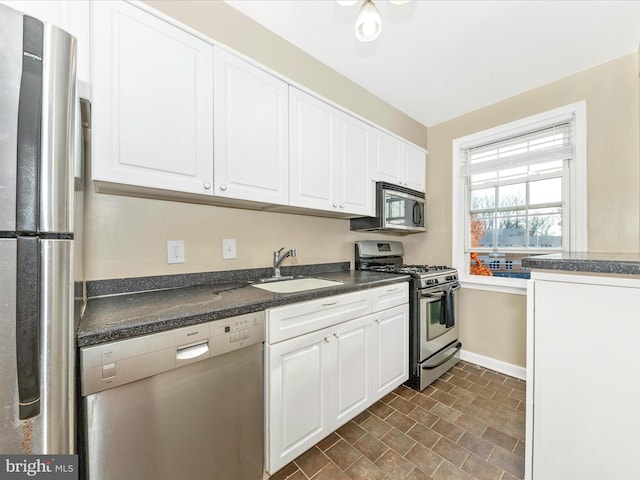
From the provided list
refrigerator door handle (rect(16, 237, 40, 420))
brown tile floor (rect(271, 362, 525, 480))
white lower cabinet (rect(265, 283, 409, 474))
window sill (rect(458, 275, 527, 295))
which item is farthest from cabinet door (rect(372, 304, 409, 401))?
refrigerator door handle (rect(16, 237, 40, 420))

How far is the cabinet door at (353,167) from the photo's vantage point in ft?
6.71

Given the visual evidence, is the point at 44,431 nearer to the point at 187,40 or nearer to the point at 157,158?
the point at 157,158

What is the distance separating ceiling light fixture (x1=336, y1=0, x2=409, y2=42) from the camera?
1163mm

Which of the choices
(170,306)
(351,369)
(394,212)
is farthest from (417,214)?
(170,306)

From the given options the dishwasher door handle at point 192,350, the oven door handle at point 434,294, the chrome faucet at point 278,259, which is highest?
the chrome faucet at point 278,259

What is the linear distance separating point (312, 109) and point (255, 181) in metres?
0.73

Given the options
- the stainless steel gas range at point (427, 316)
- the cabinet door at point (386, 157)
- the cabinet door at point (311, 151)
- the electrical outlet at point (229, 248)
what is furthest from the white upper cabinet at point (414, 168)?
the electrical outlet at point (229, 248)

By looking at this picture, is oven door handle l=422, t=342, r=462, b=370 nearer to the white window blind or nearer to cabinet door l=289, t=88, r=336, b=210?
cabinet door l=289, t=88, r=336, b=210

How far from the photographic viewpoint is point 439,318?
2.35 meters

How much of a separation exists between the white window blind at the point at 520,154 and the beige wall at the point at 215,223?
1.27m

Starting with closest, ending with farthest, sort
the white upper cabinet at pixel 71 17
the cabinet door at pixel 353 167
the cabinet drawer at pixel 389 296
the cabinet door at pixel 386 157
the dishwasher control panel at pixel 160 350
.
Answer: the dishwasher control panel at pixel 160 350
the white upper cabinet at pixel 71 17
the cabinet drawer at pixel 389 296
the cabinet door at pixel 353 167
the cabinet door at pixel 386 157

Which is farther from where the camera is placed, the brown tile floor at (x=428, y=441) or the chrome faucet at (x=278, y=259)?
the chrome faucet at (x=278, y=259)

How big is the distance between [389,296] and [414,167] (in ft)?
5.21

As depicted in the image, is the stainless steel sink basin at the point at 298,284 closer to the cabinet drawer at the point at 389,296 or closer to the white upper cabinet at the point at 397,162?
the cabinet drawer at the point at 389,296
